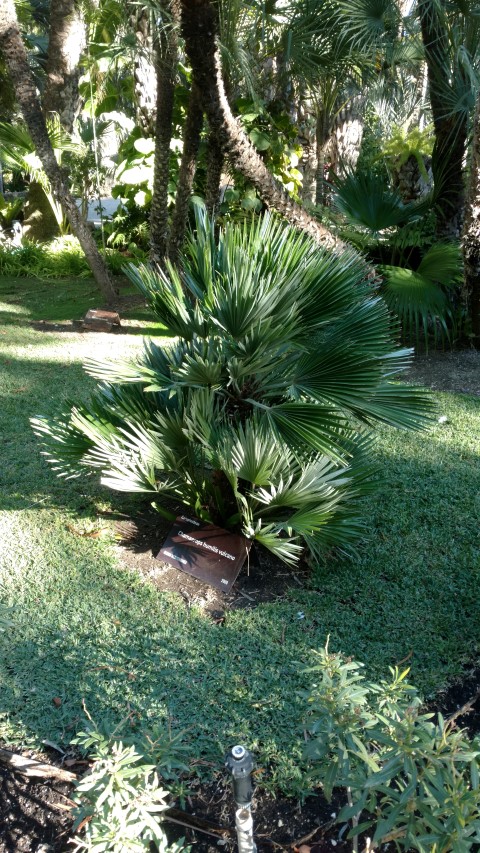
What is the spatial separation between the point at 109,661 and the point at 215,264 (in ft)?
6.18

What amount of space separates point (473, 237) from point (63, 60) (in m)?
8.13

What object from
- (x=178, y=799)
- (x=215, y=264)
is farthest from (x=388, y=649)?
(x=215, y=264)

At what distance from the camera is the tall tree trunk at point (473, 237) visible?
20.8 feet

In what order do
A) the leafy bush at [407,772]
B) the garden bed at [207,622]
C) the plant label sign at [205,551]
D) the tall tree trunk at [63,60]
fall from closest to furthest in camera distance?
1. the leafy bush at [407,772]
2. the garden bed at [207,622]
3. the plant label sign at [205,551]
4. the tall tree trunk at [63,60]

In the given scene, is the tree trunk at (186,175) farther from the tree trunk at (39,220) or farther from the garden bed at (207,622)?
the tree trunk at (39,220)

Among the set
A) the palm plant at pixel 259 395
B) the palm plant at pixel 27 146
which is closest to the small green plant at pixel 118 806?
the palm plant at pixel 259 395

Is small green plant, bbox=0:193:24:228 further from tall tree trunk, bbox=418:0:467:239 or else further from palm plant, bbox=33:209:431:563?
palm plant, bbox=33:209:431:563

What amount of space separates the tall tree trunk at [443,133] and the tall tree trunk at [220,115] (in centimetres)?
136

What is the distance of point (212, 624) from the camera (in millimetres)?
3234

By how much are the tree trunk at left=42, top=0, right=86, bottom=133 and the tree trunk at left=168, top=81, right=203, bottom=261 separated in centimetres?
511

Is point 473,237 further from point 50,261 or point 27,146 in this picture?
point 50,261

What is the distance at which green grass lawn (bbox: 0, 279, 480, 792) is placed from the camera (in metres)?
2.72

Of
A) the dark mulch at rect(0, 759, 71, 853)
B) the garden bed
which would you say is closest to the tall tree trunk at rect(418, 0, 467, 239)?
the garden bed

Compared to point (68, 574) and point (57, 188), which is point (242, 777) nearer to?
point (68, 574)
